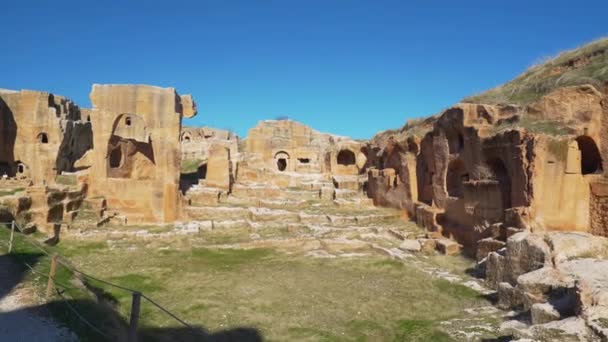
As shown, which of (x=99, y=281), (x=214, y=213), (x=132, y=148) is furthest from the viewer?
(x=132, y=148)

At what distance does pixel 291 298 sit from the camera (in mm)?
9508

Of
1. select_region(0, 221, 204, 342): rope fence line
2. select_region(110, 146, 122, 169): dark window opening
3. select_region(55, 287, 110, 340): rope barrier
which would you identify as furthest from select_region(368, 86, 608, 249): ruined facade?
select_region(110, 146, 122, 169): dark window opening

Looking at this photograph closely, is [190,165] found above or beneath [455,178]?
above

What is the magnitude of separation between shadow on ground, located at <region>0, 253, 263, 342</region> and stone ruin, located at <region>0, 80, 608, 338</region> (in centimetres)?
496

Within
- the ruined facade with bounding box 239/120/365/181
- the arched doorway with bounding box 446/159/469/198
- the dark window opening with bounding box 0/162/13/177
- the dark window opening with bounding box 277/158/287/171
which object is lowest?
the arched doorway with bounding box 446/159/469/198

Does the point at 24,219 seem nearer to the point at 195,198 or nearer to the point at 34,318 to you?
the point at 195,198

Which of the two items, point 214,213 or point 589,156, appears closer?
point 589,156

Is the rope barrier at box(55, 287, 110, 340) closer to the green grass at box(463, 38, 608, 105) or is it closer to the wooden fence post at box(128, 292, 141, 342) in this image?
the wooden fence post at box(128, 292, 141, 342)

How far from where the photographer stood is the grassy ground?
25.8 feet

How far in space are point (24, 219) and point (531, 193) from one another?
1607 centimetres

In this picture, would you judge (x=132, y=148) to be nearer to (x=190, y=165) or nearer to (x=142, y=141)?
(x=142, y=141)

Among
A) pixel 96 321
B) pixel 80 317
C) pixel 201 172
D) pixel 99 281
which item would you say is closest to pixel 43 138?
pixel 201 172

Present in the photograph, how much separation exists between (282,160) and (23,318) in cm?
2956

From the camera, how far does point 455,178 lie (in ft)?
53.4
